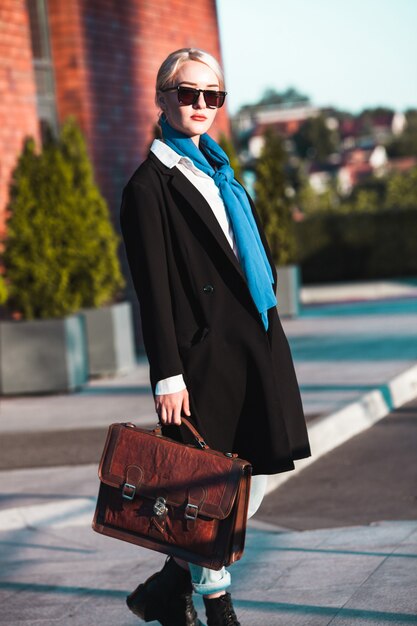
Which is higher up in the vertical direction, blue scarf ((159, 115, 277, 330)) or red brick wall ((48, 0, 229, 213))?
red brick wall ((48, 0, 229, 213))

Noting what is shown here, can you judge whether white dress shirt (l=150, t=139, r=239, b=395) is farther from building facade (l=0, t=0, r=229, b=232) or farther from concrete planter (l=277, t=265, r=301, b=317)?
concrete planter (l=277, t=265, r=301, b=317)

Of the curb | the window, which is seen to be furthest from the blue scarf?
the window

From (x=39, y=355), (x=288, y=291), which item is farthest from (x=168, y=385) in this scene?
(x=288, y=291)

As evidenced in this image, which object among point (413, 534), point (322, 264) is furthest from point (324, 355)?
point (322, 264)

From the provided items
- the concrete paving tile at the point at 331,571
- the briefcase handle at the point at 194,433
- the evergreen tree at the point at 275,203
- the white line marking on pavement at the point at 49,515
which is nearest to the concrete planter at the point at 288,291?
→ the evergreen tree at the point at 275,203

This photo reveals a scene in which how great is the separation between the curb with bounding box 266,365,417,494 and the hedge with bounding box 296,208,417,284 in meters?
17.1

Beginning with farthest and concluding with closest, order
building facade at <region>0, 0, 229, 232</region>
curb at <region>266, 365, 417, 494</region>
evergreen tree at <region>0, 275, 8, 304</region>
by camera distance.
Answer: building facade at <region>0, 0, 229, 232</region>
evergreen tree at <region>0, 275, 8, 304</region>
curb at <region>266, 365, 417, 494</region>

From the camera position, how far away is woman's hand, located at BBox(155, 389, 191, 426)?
3.41 meters

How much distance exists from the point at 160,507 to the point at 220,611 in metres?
0.44

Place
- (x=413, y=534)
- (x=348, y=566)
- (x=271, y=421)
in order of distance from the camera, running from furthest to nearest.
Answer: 1. (x=413, y=534)
2. (x=348, y=566)
3. (x=271, y=421)

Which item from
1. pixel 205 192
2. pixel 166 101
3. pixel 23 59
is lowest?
pixel 205 192

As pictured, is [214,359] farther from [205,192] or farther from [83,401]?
[83,401]

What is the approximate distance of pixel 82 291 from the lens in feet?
36.0

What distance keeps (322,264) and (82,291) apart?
55.8 ft
